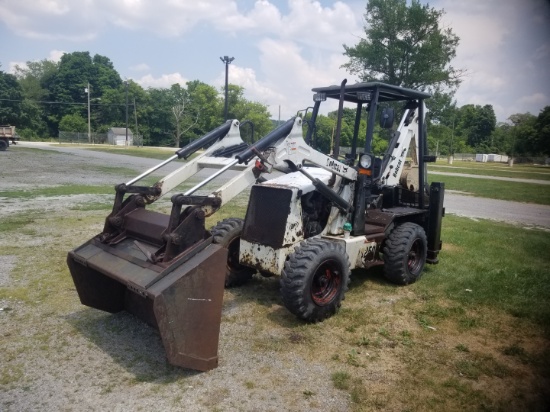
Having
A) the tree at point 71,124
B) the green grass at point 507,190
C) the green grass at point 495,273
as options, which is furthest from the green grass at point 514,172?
the tree at point 71,124

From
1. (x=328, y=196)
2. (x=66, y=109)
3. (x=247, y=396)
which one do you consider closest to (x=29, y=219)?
(x=328, y=196)

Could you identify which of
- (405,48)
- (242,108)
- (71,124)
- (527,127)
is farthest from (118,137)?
(527,127)

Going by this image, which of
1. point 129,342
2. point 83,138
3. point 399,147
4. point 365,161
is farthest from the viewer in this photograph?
point 83,138

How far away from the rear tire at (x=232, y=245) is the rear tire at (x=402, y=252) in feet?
6.32

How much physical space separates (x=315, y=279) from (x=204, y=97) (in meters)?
72.8

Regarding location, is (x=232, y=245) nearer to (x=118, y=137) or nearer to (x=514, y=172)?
(x=514, y=172)

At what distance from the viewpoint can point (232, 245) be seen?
5.93 meters

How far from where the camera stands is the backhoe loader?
12.6ft

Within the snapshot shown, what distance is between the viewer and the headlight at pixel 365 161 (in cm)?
559

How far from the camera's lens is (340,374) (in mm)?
3900

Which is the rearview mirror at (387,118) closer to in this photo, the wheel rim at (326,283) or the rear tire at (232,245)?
the wheel rim at (326,283)

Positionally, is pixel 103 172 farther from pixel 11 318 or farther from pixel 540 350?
pixel 540 350

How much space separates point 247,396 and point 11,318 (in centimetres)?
310

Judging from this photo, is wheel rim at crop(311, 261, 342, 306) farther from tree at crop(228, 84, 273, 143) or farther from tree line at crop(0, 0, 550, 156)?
tree at crop(228, 84, 273, 143)
